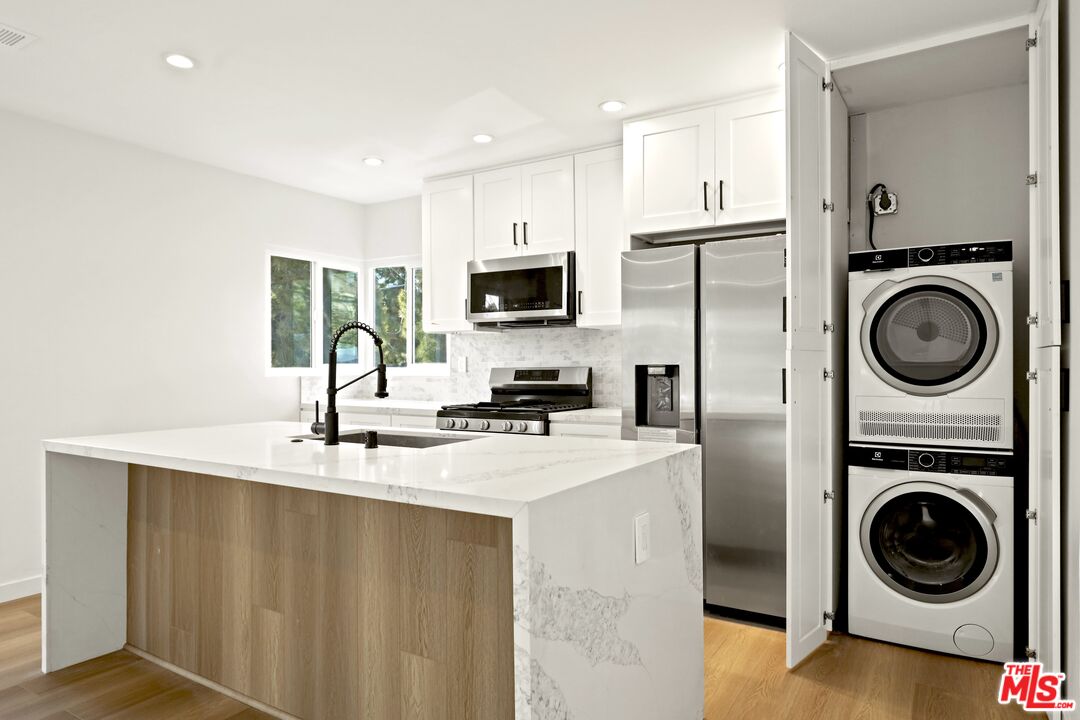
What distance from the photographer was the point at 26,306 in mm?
3598

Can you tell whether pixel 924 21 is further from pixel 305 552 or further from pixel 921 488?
pixel 305 552

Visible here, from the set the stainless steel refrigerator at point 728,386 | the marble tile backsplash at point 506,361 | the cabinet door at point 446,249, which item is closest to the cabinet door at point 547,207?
the cabinet door at point 446,249

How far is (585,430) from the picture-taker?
3785 mm

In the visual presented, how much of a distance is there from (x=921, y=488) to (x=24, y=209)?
462 centimetres

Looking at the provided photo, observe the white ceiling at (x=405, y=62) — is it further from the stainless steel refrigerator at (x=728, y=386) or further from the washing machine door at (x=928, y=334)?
the washing machine door at (x=928, y=334)

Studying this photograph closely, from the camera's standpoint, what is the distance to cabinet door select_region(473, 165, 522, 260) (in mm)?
4406

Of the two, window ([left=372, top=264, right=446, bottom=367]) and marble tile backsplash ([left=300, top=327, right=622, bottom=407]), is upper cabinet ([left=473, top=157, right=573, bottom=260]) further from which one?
window ([left=372, top=264, right=446, bottom=367])

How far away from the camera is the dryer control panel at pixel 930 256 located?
271 centimetres

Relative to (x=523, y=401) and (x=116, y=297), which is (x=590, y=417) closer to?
(x=523, y=401)

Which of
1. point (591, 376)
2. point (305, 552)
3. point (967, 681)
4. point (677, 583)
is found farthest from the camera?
point (591, 376)

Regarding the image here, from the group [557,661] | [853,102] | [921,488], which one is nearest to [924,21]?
[853,102]

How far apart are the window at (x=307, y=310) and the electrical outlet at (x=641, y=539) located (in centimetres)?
391

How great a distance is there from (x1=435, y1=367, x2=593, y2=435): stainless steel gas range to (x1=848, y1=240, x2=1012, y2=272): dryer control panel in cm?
183

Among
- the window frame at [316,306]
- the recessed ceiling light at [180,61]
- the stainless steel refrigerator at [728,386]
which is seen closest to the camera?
the recessed ceiling light at [180,61]
